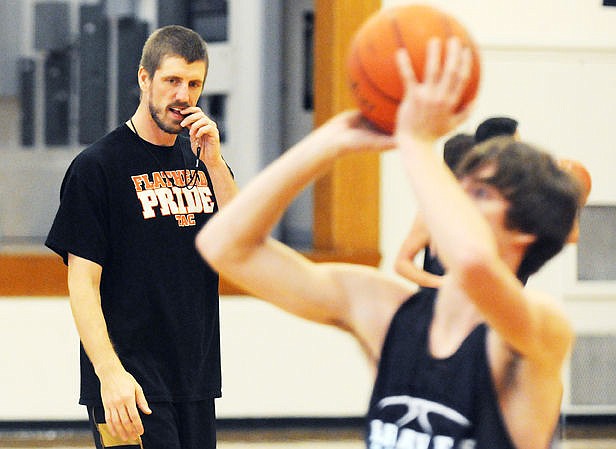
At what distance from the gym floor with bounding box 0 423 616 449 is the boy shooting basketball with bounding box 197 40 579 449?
4.71m

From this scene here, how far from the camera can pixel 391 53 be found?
75.4 inches

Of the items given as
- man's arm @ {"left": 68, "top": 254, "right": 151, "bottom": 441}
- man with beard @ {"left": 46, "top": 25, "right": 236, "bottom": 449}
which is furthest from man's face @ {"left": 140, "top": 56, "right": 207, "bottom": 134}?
man's arm @ {"left": 68, "top": 254, "right": 151, "bottom": 441}

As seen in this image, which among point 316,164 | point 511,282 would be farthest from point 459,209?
point 316,164

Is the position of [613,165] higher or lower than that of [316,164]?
lower

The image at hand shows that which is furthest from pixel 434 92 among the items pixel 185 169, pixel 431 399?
pixel 185 169

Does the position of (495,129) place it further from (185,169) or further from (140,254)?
(140,254)

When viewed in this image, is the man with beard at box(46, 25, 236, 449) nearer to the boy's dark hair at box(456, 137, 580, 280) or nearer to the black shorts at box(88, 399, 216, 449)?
the black shorts at box(88, 399, 216, 449)

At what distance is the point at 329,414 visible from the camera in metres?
7.05

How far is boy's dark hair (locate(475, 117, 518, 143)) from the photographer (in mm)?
3674

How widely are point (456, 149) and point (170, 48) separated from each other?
0.99 metres

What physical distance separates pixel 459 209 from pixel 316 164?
12.5 inches

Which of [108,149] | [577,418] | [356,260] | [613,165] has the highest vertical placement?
[108,149]

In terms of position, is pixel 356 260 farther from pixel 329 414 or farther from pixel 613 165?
pixel 613 165

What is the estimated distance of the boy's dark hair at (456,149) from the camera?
3746mm
